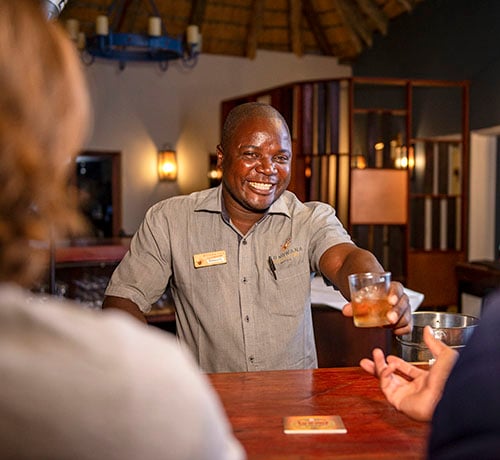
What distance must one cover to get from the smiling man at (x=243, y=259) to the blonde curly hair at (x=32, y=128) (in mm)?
1417

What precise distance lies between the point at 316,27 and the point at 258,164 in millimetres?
8953

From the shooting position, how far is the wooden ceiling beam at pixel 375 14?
9.88m

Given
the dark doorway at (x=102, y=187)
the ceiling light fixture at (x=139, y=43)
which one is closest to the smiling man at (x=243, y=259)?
the ceiling light fixture at (x=139, y=43)

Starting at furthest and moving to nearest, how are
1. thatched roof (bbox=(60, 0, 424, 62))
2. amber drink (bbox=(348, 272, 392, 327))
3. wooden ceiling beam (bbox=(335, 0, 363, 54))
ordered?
wooden ceiling beam (bbox=(335, 0, 363, 54)), thatched roof (bbox=(60, 0, 424, 62)), amber drink (bbox=(348, 272, 392, 327))

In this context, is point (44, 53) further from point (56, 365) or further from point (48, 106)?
point (56, 365)

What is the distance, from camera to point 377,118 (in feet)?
28.6

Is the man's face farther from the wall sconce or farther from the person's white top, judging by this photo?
the wall sconce

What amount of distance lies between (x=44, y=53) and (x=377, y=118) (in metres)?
8.27

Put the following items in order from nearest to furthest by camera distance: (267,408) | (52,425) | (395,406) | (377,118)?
(52,425)
(395,406)
(267,408)
(377,118)

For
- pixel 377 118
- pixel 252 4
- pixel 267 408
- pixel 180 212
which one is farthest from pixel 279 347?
pixel 252 4

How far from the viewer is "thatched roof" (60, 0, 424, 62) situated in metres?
9.66

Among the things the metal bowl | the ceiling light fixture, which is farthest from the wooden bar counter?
the ceiling light fixture

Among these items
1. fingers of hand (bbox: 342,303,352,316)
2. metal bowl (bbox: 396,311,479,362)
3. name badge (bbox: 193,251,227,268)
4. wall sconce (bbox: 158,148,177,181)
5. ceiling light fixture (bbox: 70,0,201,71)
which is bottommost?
metal bowl (bbox: 396,311,479,362)

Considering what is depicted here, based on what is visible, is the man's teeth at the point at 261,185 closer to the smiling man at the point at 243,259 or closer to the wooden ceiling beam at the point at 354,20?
the smiling man at the point at 243,259
